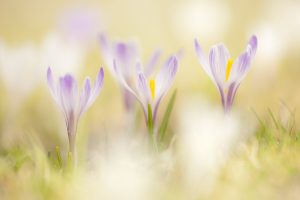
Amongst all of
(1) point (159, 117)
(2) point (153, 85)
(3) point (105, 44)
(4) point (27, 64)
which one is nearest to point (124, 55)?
(3) point (105, 44)

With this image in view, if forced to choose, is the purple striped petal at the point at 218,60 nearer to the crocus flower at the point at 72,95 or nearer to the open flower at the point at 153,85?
the open flower at the point at 153,85

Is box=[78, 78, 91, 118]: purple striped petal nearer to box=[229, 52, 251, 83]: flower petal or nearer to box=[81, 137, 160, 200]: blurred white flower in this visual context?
box=[81, 137, 160, 200]: blurred white flower

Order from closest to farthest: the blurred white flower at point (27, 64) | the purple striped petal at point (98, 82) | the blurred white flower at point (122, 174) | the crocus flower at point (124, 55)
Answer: the blurred white flower at point (122, 174), the purple striped petal at point (98, 82), the crocus flower at point (124, 55), the blurred white flower at point (27, 64)

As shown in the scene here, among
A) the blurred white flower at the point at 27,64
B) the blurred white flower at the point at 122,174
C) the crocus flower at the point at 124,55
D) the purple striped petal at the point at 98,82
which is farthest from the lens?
the blurred white flower at the point at 27,64

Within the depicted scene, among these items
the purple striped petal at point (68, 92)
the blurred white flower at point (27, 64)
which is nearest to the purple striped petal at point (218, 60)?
the purple striped petal at point (68, 92)

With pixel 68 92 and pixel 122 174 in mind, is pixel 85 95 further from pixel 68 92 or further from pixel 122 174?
pixel 122 174

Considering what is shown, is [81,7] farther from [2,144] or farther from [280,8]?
[2,144]

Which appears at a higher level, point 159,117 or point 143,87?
point 143,87
